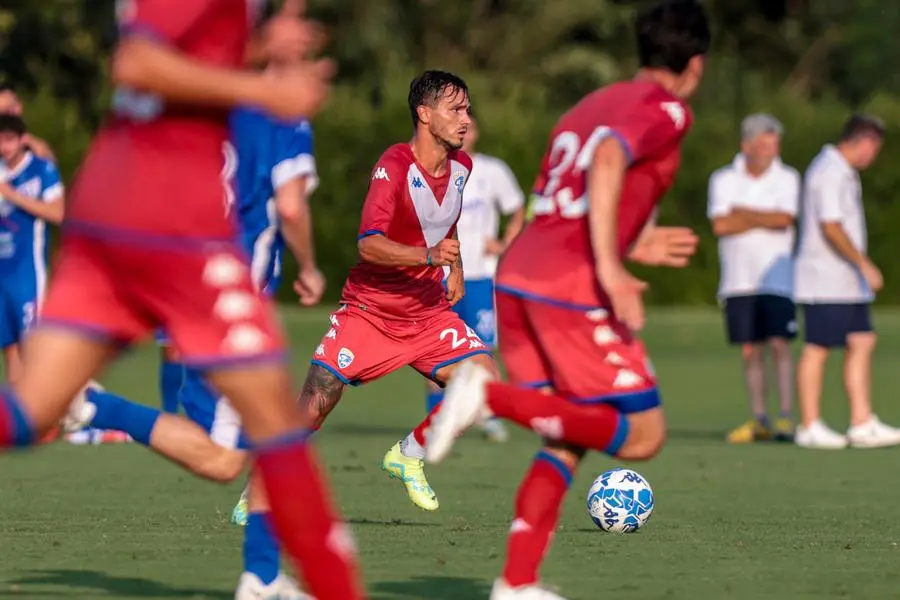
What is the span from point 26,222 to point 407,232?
5812mm

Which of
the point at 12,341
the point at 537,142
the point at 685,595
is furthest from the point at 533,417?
the point at 537,142

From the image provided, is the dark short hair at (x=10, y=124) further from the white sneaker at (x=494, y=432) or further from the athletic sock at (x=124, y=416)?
the athletic sock at (x=124, y=416)

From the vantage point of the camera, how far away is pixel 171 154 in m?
5.57

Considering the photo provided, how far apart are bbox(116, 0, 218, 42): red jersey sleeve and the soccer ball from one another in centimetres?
412

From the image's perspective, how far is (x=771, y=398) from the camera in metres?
19.1

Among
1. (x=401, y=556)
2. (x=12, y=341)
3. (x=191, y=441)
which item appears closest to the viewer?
(x=191, y=441)

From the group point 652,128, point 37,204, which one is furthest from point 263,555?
point 37,204

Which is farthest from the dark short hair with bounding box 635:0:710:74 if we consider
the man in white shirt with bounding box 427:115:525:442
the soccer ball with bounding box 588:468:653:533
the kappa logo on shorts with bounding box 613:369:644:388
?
the man in white shirt with bounding box 427:115:525:442

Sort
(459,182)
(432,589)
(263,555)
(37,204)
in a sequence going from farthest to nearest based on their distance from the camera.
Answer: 1. (37,204)
2. (459,182)
3. (432,589)
4. (263,555)

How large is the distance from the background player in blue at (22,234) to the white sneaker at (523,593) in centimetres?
Result: 889

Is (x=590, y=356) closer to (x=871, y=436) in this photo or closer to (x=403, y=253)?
(x=403, y=253)

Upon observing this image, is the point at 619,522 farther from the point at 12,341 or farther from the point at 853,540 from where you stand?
the point at 12,341

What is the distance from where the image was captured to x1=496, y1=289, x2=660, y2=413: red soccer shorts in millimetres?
6719

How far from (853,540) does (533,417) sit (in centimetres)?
265
